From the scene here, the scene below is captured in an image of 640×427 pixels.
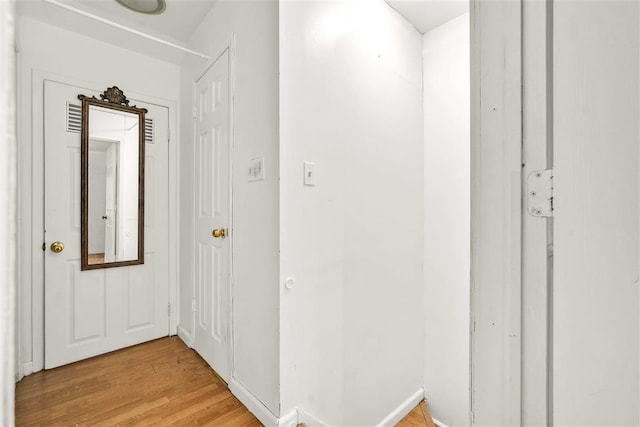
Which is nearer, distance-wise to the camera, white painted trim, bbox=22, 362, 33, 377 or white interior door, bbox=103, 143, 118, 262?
white painted trim, bbox=22, 362, 33, 377

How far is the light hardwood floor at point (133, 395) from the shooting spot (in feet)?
5.21

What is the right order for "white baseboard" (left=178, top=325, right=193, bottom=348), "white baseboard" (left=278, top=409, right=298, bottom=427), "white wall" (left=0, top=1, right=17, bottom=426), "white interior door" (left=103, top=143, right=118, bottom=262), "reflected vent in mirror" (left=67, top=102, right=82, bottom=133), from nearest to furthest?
1. "white wall" (left=0, top=1, right=17, bottom=426)
2. "white baseboard" (left=278, top=409, right=298, bottom=427)
3. "reflected vent in mirror" (left=67, top=102, right=82, bottom=133)
4. "white interior door" (left=103, top=143, right=118, bottom=262)
5. "white baseboard" (left=178, top=325, right=193, bottom=348)

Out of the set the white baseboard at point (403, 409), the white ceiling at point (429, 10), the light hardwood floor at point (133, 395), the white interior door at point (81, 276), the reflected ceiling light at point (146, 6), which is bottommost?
the white baseboard at point (403, 409)

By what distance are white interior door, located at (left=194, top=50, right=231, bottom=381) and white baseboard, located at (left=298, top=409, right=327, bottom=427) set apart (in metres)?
Result: 0.60

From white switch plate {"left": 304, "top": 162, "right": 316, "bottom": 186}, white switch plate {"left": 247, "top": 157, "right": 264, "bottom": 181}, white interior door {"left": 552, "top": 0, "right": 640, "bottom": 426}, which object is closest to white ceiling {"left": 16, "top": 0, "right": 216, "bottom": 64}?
white switch plate {"left": 247, "top": 157, "right": 264, "bottom": 181}

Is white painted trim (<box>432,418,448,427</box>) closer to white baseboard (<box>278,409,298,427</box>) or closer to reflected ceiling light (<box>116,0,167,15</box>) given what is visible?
white baseboard (<box>278,409,298,427</box>)

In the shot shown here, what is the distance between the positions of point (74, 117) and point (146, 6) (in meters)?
0.96

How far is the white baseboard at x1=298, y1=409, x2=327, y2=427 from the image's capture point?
1496mm

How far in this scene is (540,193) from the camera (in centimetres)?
52

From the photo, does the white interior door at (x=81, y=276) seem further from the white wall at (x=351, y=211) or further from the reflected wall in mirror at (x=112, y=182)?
the white wall at (x=351, y=211)

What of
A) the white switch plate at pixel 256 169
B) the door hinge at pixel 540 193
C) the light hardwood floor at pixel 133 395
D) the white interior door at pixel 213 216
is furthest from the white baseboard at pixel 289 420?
the door hinge at pixel 540 193

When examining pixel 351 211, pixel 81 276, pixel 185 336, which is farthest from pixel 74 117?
pixel 351 211

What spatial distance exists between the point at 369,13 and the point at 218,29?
3.34ft

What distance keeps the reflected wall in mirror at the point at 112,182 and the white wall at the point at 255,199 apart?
3.40ft
